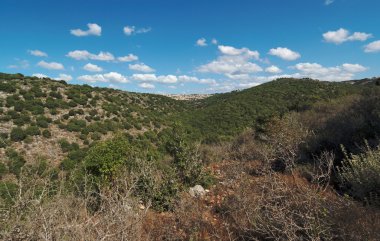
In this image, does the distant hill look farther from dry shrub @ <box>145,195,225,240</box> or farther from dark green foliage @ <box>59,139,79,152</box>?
dry shrub @ <box>145,195,225,240</box>

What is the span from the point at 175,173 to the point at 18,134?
16.1m

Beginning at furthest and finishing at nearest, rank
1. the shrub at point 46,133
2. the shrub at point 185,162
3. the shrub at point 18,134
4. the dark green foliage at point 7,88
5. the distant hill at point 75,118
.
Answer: the dark green foliage at point 7,88 < the shrub at point 46,133 < the distant hill at point 75,118 < the shrub at point 18,134 < the shrub at point 185,162

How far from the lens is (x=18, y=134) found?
781 inches

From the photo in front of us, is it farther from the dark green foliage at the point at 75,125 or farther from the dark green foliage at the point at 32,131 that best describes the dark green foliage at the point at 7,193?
the dark green foliage at the point at 75,125

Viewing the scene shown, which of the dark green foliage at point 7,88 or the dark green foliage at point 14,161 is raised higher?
the dark green foliage at point 7,88

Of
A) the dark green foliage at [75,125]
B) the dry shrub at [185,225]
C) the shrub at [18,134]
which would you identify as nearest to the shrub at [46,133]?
the shrub at [18,134]

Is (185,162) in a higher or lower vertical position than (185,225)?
higher

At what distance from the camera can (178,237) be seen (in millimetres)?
5273

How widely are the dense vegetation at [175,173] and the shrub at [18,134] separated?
70mm

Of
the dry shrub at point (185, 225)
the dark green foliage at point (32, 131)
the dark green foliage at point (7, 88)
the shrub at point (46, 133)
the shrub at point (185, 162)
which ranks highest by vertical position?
the dark green foliage at point (7, 88)

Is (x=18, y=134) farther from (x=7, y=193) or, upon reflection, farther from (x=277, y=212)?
(x=277, y=212)

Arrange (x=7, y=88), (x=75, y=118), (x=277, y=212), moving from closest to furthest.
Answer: (x=277, y=212) → (x=75, y=118) → (x=7, y=88)

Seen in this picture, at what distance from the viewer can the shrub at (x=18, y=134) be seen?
64.4 feet

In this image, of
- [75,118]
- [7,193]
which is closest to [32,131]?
[75,118]
